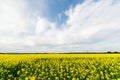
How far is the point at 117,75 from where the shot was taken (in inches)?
527

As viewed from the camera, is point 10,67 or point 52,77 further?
point 10,67

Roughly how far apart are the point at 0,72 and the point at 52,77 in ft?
12.8

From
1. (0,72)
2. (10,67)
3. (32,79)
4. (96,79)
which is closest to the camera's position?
(32,79)

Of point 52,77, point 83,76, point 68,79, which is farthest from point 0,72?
point 83,76

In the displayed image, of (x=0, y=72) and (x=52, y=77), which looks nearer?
(x=52, y=77)

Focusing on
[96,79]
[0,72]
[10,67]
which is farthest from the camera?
[10,67]

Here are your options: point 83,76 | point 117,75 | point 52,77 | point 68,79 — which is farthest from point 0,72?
point 117,75

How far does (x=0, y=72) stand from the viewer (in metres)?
13.2

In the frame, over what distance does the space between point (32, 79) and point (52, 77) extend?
3.52 metres

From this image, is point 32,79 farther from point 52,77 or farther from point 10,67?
point 10,67

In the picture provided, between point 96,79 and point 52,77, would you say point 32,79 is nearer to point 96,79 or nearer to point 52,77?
point 52,77

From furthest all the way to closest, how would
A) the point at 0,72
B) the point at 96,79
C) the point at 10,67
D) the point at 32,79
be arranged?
1. the point at 10,67
2. the point at 0,72
3. the point at 96,79
4. the point at 32,79

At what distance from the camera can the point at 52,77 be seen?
11555 millimetres

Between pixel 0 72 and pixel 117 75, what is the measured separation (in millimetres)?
7902
